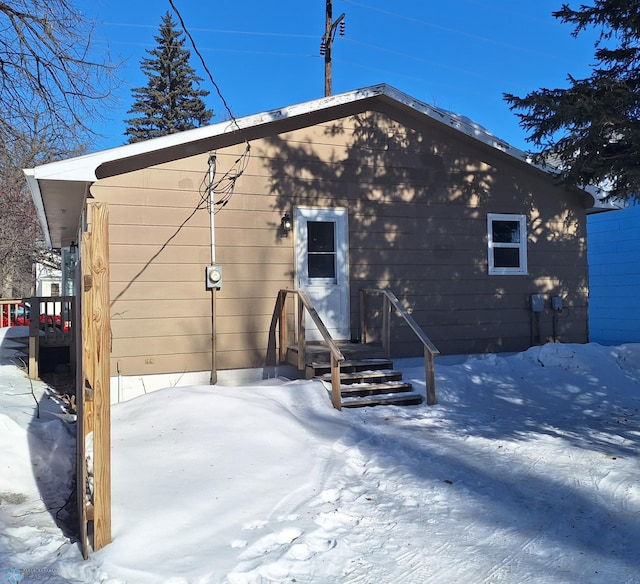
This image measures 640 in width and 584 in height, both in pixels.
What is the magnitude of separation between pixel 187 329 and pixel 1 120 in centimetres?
328

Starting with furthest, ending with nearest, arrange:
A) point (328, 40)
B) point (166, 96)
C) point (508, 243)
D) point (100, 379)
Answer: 1. point (166, 96)
2. point (328, 40)
3. point (508, 243)
4. point (100, 379)

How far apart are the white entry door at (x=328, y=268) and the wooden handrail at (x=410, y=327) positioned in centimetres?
26

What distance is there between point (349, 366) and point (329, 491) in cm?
329

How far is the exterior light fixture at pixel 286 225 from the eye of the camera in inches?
318

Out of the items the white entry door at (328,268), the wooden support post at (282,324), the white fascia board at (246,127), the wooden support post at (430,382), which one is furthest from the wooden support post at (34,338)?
the wooden support post at (430,382)

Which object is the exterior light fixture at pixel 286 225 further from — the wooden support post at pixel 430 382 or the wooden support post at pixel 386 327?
the wooden support post at pixel 430 382

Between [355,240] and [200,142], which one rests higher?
[200,142]

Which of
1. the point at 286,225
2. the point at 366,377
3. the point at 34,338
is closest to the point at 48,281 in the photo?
the point at 34,338

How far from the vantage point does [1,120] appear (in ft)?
20.7

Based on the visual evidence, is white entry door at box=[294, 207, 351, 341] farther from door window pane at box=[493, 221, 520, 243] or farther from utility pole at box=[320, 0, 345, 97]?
utility pole at box=[320, 0, 345, 97]

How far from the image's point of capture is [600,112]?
20.8 ft

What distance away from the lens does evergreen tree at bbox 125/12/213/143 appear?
31.9 m

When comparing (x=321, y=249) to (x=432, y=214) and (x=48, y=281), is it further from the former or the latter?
(x=48, y=281)

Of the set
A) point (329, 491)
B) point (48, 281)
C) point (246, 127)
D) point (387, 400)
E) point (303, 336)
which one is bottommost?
point (329, 491)
